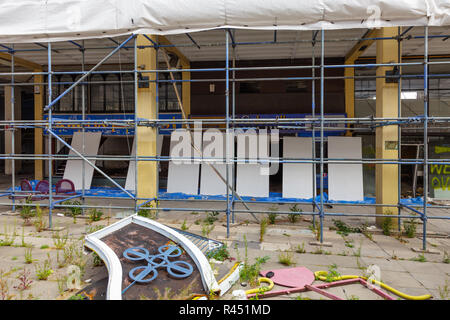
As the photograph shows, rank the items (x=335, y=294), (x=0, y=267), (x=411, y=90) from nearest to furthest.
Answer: (x=335, y=294) → (x=0, y=267) → (x=411, y=90)

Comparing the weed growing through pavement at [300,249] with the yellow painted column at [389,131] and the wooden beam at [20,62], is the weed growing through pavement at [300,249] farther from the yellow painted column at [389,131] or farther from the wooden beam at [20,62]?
the wooden beam at [20,62]

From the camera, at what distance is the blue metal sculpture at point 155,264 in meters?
3.81

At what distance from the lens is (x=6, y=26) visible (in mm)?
6855

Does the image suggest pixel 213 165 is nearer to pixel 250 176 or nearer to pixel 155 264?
pixel 250 176

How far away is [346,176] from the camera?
9.91 meters

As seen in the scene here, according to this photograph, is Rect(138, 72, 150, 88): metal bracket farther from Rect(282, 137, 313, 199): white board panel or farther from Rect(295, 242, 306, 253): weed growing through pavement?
Rect(295, 242, 306, 253): weed growing through pavement

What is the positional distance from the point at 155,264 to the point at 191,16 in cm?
501

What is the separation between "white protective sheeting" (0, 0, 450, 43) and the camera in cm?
581

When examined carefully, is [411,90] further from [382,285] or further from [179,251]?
[179,251]

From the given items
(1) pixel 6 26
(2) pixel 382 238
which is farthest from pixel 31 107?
(2) pixel 382 238

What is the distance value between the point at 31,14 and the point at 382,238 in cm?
940

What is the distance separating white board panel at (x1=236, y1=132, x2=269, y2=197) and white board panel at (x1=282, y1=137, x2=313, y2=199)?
714 millimetres

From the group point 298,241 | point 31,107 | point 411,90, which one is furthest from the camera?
point 31,107

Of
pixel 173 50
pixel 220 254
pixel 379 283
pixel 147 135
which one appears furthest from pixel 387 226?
pixel 173 50
